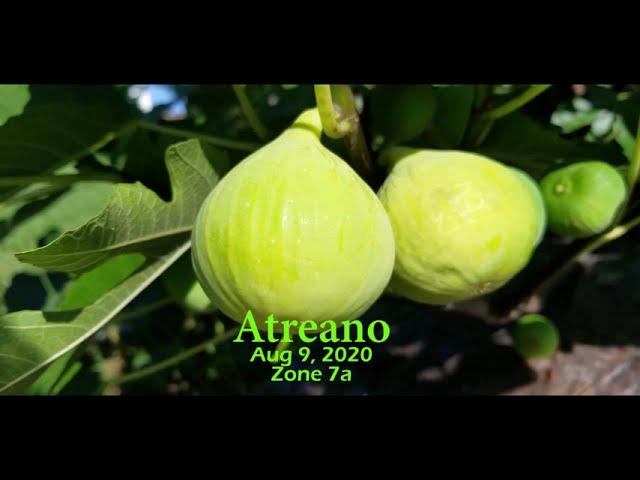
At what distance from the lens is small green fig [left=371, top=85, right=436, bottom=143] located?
4.01ft

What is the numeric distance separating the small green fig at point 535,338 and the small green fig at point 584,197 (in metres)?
0.35

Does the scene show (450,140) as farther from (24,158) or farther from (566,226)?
(24,158)

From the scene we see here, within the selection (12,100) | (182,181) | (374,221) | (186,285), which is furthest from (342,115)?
(12,100)

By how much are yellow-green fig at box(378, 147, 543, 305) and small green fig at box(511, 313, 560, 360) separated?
1.74 feet

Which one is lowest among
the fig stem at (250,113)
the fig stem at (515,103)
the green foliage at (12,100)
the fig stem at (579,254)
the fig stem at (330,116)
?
the fig stem at (579,254)

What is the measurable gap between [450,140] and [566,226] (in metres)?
0.28

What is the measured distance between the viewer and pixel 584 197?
1.20 metres

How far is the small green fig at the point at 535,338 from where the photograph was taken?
1.54 meters

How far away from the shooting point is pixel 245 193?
2.93ft

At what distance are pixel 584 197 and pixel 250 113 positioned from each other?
65 cm

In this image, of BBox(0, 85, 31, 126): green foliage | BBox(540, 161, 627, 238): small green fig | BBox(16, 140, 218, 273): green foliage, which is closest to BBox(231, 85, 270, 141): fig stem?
BBox(16, 140, 218, 273): green foliage

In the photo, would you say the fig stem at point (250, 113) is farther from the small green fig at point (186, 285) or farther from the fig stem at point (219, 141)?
the small green fig at point (186, 285)

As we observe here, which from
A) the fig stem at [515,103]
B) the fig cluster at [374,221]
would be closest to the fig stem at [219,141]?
the fig cluster at [374,221]

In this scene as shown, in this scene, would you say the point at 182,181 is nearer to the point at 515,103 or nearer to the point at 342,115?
the point at 342,115
